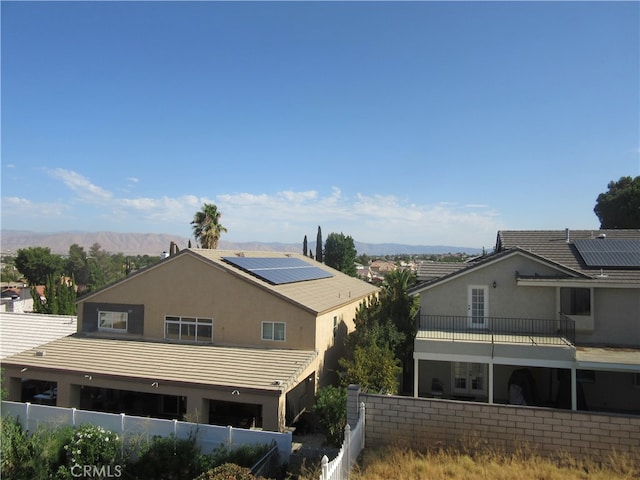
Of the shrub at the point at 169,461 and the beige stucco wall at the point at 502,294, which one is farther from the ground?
the beige stucco wall at the point at 502,294

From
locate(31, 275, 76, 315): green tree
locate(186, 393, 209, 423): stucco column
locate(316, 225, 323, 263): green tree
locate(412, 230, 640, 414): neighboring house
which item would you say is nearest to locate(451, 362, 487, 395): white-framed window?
locate(412, 230, 640, 414): neighboring house

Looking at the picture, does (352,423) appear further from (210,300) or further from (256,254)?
(256,254)

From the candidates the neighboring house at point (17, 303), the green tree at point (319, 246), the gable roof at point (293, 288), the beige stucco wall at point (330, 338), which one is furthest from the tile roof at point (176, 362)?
the green tree at point (319, 246)

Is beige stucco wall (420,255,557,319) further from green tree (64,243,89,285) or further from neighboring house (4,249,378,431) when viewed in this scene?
green tree (64,243,89,285)

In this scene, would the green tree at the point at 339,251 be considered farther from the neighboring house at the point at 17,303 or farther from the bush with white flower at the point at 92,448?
the bush with white flower at the point at 92,448

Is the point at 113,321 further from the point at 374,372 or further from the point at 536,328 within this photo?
the point at 536,328

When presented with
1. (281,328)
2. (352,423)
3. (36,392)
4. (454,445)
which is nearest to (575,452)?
(454,445)

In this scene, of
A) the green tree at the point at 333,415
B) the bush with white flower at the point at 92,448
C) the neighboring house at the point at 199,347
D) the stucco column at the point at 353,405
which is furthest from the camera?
the neighboring house at the point at 199,347
